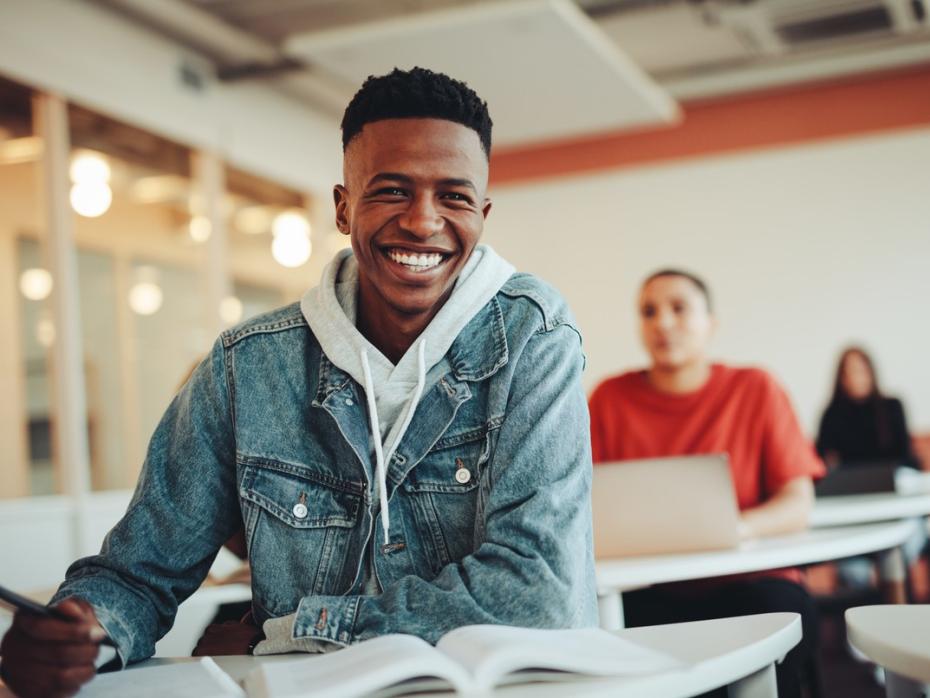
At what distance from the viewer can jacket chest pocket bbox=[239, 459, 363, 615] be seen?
1417 millimetres

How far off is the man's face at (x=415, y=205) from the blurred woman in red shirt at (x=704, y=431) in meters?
1.23

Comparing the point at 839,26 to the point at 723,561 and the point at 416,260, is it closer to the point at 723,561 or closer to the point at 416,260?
the point at 723,561

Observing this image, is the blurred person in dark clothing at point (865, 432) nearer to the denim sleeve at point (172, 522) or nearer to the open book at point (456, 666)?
the denim sleeve at point (172, 522)

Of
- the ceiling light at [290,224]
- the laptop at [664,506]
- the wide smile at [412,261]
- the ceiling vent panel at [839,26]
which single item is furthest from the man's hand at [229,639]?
the ceiling light at [290,224]

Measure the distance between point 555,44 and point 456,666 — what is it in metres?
4.66

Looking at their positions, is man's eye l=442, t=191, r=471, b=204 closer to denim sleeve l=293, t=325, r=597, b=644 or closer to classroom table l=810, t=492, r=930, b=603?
denim sleeve l=293, t=325, r=597, b=644

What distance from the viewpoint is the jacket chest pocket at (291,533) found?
142 centimetres

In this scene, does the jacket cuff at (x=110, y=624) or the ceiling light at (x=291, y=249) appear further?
the ceiling light at (x=291, y=249)

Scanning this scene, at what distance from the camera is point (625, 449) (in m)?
2.93

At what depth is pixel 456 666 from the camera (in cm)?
100

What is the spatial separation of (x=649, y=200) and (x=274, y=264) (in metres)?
2.76

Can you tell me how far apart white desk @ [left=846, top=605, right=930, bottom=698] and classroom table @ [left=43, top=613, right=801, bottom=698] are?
0.07m

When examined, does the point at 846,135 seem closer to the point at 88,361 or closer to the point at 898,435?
the point at 898,435

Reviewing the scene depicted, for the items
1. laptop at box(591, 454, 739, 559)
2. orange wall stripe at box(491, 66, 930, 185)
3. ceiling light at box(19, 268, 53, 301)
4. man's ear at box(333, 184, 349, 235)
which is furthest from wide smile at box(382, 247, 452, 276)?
orange wall stripe at box(491, 66, 930, 185)
